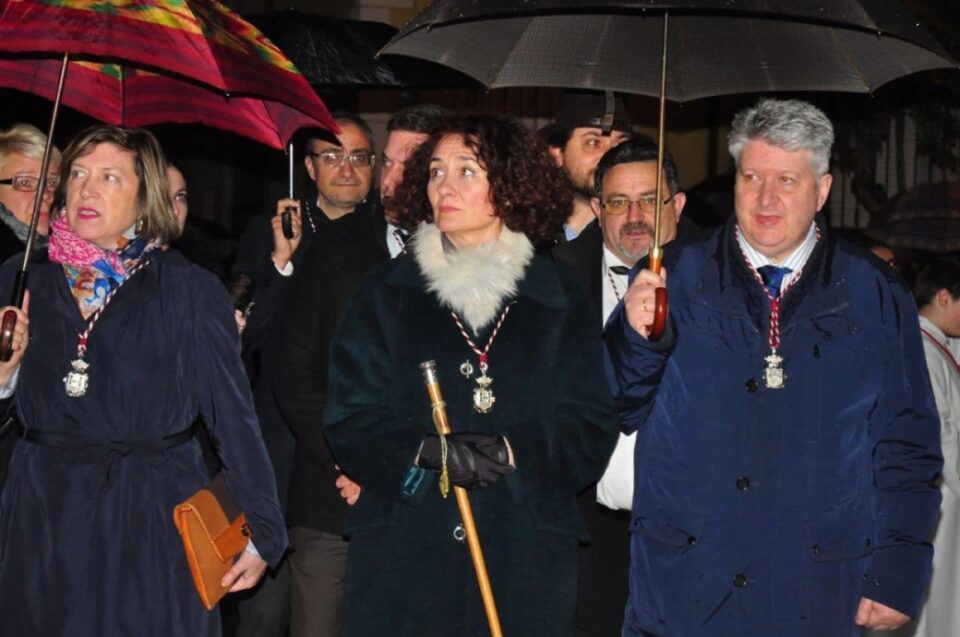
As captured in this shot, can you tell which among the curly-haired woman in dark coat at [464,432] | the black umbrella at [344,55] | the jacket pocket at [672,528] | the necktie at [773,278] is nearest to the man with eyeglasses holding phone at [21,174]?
the black umbrella at [344,55]

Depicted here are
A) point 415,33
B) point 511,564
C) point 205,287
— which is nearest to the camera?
point 511,564

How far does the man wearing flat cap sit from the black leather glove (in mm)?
2512

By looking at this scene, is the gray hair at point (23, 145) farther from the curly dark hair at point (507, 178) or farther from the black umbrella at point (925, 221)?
the black umbrella at point (925, 221)

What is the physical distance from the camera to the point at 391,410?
18.3 feet

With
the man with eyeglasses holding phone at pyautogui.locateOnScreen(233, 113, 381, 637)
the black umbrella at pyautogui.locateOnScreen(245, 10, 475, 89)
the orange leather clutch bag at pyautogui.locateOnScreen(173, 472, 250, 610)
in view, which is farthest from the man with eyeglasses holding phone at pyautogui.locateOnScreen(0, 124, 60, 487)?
the orange leather clutch bag at pyautogui.locateOnScreen(173, 472, 250, 610)

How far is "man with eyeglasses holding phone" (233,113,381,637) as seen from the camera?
7516 millimetres

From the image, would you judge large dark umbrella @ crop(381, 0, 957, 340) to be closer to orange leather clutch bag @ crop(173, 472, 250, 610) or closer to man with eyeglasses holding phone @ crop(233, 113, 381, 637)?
man with eyeglasses holding phone @ crop(233, 113, 381, 637)

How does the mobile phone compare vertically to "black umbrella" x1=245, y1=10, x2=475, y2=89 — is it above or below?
below

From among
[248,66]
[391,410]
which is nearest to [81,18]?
[248,66]

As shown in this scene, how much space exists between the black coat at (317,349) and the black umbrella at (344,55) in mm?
1688

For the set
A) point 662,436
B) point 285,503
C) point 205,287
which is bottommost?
point 285,503

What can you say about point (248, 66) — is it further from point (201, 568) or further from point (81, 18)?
point (201, 568)

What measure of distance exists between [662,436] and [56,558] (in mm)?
2060

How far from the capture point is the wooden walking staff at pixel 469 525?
5.46 metres
